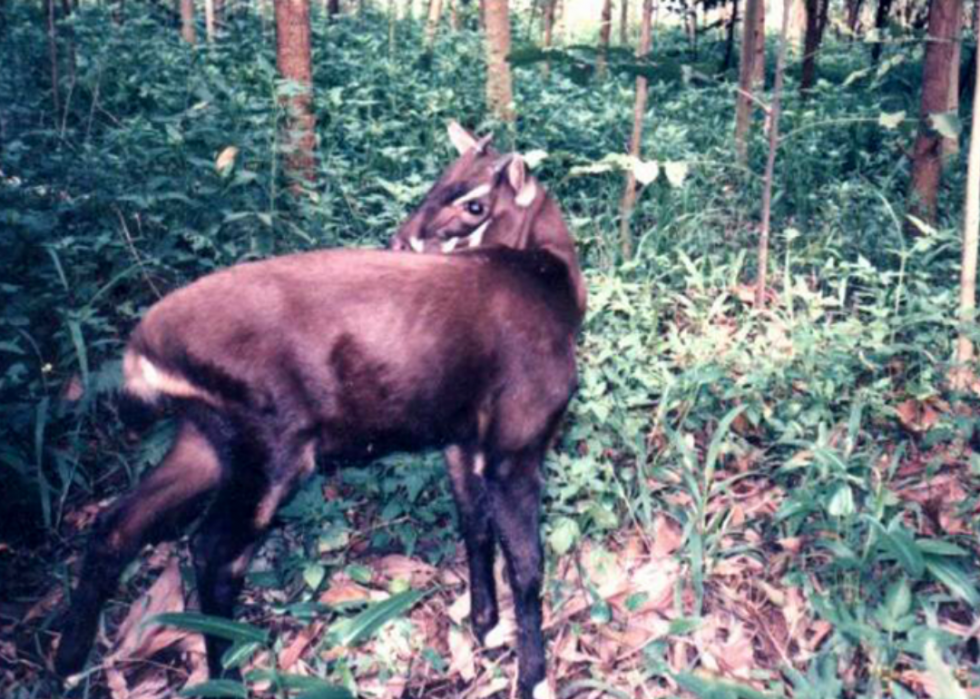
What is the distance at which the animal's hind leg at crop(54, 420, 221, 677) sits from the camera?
2.63 metres

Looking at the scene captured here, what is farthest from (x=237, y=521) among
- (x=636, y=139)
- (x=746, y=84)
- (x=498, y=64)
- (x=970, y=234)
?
(x=498, y=64)

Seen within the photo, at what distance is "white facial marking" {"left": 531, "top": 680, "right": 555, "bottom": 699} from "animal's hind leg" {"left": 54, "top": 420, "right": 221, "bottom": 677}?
43.6 inches

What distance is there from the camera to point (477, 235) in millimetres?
3344

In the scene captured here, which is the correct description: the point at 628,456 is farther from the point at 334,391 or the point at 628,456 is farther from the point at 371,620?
the point at 371,620

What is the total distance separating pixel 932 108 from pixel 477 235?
235 cm

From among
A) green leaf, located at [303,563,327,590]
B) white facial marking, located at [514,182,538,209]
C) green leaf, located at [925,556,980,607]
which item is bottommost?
green leaf, located at [303,563,327,590]

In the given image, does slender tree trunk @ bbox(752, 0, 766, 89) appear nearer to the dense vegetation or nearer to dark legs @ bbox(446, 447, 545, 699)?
the dense vegetation

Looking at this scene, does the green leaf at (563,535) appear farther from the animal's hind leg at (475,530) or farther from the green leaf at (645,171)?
the green leaf at (645,171)

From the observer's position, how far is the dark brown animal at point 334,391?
2.56 meters

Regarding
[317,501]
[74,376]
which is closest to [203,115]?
[74,376]

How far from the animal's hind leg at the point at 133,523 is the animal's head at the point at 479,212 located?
3.40ft

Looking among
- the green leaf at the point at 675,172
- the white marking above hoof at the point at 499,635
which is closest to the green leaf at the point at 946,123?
the green leaf at the point at 675,172

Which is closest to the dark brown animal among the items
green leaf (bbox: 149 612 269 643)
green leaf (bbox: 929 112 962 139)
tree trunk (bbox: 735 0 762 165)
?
green leaf (bbox: 149 612 269 643)

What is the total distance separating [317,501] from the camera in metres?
3.29
